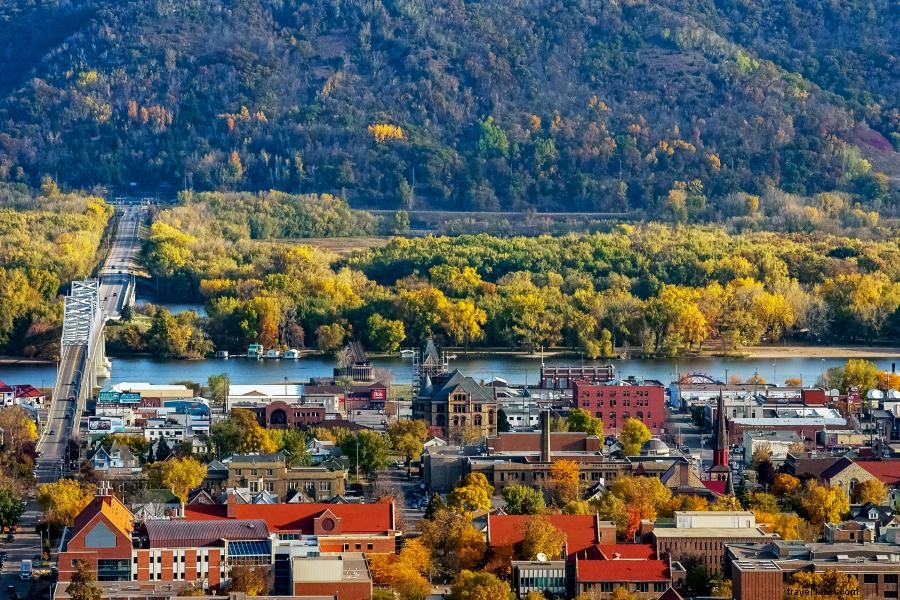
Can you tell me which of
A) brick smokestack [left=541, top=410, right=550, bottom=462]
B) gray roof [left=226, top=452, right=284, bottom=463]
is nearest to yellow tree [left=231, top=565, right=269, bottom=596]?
gray roof [left=226, top=452, right=284, bottom=463]

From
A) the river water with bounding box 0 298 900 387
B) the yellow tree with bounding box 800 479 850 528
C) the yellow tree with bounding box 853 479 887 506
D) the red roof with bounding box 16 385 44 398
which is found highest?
the river water with bounding box 0 298 900 387

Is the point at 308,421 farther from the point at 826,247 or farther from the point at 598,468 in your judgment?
the point at 826,247

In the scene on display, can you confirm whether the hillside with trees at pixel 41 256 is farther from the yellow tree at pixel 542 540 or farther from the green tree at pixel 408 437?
the yellow tree at pixel 542 540

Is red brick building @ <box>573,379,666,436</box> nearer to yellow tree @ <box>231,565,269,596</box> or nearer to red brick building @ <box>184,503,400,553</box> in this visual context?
red brick building @ <box>184,503,400,553</box>

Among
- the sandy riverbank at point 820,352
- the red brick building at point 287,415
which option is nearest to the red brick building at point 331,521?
the red brick building at point 287,415

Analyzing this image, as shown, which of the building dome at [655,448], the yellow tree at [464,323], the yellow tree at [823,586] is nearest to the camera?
the yellow tree at [823,586]

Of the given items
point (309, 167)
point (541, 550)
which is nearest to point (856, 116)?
point (309, 167)

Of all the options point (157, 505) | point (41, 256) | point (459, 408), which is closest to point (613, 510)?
point (157, 505)
